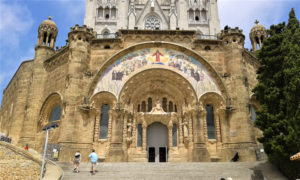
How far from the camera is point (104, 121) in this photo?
1927 centimetres

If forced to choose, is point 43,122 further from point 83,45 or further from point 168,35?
point 168,35

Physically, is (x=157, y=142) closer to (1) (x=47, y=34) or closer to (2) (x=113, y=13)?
(1) (x=47, y=34)

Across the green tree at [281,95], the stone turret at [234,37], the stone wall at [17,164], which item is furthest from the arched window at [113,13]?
the stone wall at [17,164]

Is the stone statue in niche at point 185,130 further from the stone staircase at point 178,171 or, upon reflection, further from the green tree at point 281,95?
the green tree at point 281,95

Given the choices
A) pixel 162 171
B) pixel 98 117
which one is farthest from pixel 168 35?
pixel 162 171

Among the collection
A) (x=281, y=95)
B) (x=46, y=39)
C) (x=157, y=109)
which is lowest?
(x=281, y=95)

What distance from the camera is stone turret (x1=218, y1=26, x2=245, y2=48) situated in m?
20.3

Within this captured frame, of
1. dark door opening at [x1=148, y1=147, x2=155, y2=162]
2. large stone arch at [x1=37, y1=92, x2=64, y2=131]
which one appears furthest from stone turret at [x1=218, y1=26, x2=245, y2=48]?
large stone arch at [x1=37, y1=92, x2=64, y2=131]

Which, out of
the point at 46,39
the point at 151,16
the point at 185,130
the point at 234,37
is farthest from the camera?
the point at 151,16

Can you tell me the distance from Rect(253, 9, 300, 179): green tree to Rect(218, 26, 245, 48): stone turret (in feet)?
22.0

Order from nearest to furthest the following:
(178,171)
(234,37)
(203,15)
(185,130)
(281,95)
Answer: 1. (281,95)
2. (178,171)
3. (185,130)
4. (234,37)
5. (203,15)

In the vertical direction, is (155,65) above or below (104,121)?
above

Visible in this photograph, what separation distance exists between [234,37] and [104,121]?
13461 millimetres

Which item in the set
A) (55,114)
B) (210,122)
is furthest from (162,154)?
(55,114)
